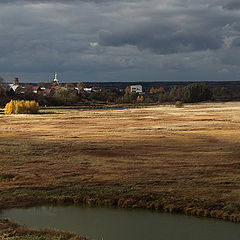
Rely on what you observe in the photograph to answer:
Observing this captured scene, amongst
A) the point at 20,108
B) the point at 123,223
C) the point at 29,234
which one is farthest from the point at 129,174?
the point at 20,108

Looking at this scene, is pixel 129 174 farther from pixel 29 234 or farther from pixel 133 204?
pixel 29 234

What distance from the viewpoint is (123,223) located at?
960 inches

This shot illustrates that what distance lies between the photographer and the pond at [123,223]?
2217 centimetres

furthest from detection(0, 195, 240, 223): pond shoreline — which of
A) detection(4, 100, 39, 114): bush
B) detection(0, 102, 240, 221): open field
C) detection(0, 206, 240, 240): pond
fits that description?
detection(4, 100, 39, 114): bush

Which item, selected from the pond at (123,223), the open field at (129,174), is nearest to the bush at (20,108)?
the open field at (129,174)

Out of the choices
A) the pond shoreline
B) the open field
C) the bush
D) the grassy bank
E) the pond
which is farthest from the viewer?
the bush

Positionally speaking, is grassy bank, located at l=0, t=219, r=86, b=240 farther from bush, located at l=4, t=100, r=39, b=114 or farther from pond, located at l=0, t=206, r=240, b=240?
bush, located at l=4, t=100, r=39, b=114

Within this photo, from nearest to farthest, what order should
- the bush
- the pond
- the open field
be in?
the pond → the open field → the bush

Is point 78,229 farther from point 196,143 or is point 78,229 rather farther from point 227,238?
point 196,143

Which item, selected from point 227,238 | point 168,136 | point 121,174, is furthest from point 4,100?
point 227,238

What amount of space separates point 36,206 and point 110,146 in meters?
23.7

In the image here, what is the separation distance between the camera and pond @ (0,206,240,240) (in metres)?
22.2

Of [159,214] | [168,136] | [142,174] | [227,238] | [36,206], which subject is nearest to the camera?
[227,238]

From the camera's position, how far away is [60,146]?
50688mm
